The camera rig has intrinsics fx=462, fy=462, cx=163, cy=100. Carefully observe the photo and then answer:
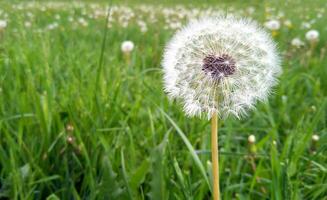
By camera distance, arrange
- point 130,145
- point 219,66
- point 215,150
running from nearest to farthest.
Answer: point 215,150, point 219,66, point 130,145

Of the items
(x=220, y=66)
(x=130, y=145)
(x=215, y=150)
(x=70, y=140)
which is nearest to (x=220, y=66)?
(x=220, y=66)

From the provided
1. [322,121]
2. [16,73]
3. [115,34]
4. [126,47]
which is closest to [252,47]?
[322,121]

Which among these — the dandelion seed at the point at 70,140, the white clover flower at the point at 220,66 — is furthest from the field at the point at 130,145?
the white clover flower at the point at 220,66

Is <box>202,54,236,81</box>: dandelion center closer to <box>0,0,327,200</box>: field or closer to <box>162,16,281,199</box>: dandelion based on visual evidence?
<box>162,16,281,199</box>: dandelion

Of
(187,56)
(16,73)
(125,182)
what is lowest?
(125,182)

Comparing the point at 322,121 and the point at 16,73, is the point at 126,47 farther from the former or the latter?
the point at 322,121

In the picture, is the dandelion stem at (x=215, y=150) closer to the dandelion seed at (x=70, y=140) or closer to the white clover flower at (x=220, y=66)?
the white clover flower at (x=220, y=66)

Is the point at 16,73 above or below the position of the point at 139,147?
above

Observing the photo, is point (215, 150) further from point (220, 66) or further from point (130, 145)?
point (130, 145)
